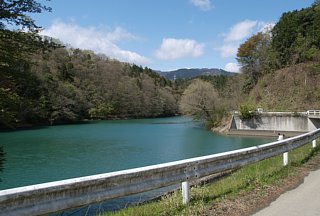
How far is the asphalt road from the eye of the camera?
594 cm

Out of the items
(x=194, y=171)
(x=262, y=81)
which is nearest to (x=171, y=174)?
(x=194, y=171)

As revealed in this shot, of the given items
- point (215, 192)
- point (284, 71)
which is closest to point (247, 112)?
point (284, 71)

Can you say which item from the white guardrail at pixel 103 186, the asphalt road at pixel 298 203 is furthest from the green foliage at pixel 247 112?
the white guardrail at pixel 103 186

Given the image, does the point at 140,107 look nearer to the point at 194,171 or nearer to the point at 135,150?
the point at 135,150

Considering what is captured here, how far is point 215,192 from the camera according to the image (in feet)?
24.2

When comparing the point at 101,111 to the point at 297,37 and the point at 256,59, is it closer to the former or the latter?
the point at 256,59

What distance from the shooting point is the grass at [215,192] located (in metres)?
5.85

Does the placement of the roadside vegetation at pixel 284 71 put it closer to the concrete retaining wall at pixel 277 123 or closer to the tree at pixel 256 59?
the tree at pixel 256 59

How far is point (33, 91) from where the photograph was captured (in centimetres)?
7769

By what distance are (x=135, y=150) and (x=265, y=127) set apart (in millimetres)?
26943

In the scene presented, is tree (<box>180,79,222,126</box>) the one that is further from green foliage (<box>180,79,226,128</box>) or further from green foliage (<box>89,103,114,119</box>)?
green foliage (<box>89,103,114,119</box>)

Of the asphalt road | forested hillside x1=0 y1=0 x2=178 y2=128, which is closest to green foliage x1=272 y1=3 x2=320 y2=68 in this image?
forested hillside x1=0 y1=0 x2=178 y2=128

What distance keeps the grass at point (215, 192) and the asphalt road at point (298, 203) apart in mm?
720

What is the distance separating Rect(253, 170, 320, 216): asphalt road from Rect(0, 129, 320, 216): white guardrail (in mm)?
1229
